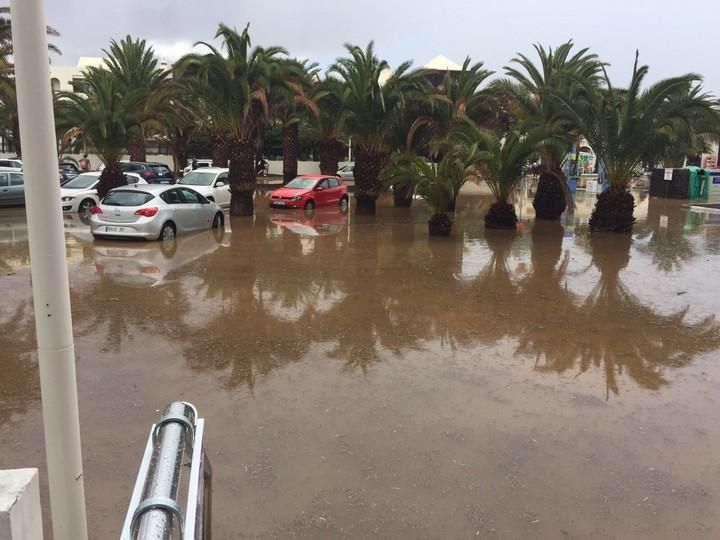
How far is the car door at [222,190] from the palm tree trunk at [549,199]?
11.5 meters

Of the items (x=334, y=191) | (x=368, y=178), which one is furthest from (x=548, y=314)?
(x=334, y=191)

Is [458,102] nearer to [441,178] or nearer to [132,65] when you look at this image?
[441,178]

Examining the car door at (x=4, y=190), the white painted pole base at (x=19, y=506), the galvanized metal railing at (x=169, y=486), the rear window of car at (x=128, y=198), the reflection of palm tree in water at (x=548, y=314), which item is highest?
the galvanized metal railing at (x=169, y=486)

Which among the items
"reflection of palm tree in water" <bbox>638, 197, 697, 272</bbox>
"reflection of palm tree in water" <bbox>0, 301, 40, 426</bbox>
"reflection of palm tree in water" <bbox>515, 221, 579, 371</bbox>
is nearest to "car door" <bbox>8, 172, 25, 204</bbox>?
"reflection of palm tree in water" <bbox>0, 301, 40, 426</bbox>

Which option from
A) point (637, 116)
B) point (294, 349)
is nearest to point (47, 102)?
point (294, 349)

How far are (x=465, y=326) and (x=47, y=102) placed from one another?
6.49 meters

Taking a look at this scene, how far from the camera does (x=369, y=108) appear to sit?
22.3m

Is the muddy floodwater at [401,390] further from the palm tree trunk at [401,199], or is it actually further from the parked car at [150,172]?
the parked car at [150,172]

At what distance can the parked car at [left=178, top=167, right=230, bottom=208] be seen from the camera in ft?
75.9

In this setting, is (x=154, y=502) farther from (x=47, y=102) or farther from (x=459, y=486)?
(x=459, y=486)

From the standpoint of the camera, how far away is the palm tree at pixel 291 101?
65.1 feet

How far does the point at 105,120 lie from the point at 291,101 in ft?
24.0

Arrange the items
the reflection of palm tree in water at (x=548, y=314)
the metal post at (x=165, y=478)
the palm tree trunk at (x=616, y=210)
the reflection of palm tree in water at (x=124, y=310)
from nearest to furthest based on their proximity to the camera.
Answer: the metal post at (x=165, y=478)
the reflection of palm tree in water at (x=548, y=314)
the reflection of palm tree in water at (x=124, y=310)
the palm tree trunk at (x=616, y=210)

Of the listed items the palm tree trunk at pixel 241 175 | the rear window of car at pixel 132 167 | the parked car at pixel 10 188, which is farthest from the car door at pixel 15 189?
the rear window of car at pixel 132 167
